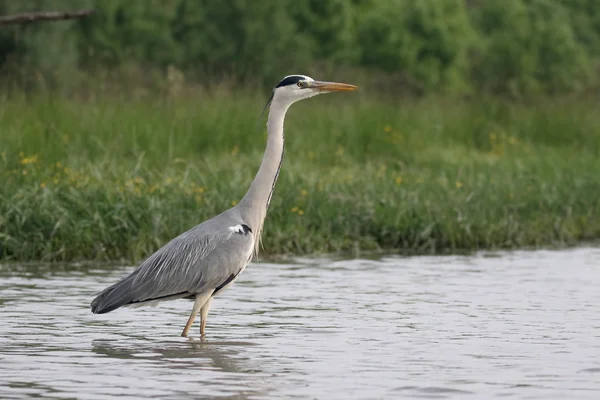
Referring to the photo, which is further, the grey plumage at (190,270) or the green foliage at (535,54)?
the green foliage at (535,54)

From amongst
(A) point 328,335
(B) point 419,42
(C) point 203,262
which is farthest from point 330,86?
(B) point 419,42

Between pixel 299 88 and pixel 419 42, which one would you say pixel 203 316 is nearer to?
pixel 299 88

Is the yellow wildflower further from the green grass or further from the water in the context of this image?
the water

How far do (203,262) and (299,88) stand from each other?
141 cm

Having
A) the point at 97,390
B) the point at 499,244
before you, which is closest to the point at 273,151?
the point at 97,390

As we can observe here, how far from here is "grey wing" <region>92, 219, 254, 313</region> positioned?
8.00 meters

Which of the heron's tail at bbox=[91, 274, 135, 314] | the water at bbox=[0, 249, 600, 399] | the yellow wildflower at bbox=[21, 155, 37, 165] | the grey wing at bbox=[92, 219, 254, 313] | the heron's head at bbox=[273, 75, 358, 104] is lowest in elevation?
the water at bbox=[0, 249, 600, 399]

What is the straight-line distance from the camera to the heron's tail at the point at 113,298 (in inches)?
308

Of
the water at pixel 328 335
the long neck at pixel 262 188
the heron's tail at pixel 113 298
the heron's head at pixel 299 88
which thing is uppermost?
the heron's head at pixel 299 88

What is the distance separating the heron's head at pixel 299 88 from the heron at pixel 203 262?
0.30m

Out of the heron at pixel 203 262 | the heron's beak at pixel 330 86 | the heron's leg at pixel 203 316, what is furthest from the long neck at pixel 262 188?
the heron's leg at pixel 203 316

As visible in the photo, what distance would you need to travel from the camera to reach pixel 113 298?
786 cm

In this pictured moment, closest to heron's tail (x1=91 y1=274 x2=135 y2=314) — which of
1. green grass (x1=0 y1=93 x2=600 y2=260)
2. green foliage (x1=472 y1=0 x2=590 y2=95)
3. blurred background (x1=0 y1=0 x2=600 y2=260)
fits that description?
green grass (x1=0 y1=93 x2=600 y2=260)

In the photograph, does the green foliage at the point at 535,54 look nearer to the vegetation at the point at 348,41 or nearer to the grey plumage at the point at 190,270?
the vegetation at the point at 348,41
